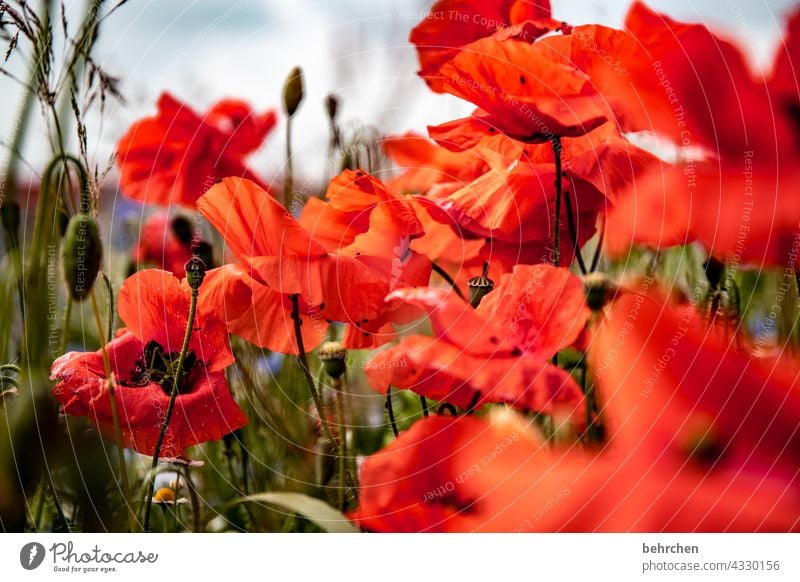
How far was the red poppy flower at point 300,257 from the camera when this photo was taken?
1.08ft

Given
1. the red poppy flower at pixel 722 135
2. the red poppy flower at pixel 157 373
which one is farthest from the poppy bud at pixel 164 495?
the red poppy flower at pixel 722 135

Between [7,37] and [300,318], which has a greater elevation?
[7,37]

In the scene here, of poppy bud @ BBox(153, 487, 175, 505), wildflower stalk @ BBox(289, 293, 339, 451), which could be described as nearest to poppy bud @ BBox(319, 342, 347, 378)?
wildflower stalk @ BBox(289, 293, 339, 451)

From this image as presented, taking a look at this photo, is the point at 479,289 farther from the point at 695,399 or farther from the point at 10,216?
the point at 10,216

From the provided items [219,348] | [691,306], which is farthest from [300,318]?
[691,306]

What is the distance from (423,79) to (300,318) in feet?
0.42

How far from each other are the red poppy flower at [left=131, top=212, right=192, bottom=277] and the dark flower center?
0.11 m

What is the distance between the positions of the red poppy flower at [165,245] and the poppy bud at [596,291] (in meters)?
0.26

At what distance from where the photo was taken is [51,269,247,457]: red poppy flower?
13.9 inches

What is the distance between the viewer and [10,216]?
415 mm

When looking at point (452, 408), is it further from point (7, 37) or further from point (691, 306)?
point (7, 37)

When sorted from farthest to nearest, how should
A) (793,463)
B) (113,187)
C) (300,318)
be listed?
(113,187) < (300,318) < (793,463)

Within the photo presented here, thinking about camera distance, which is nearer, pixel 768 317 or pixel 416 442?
pixel 416 442
